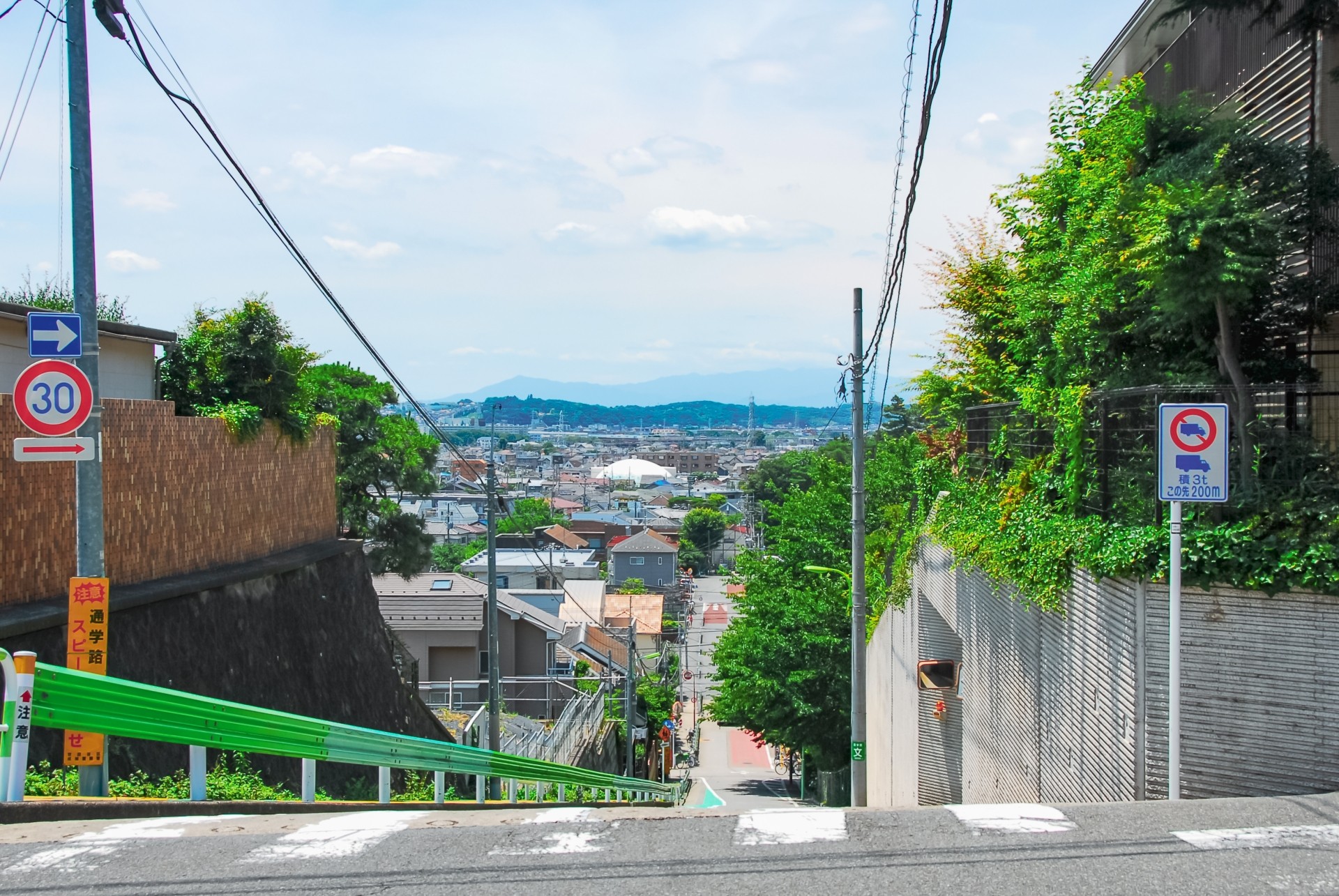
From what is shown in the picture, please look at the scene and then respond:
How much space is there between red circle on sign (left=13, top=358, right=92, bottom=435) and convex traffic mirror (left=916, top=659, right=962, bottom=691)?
11425 mm

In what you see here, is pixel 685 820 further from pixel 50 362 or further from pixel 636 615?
pixel 636 615

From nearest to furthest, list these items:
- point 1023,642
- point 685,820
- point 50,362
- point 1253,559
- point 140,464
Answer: point 685,820 < point 1253,559 < point 50,362 < point 1023,642 < point 140,464

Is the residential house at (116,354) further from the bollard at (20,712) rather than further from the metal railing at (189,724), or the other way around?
the bollard at (20,712)

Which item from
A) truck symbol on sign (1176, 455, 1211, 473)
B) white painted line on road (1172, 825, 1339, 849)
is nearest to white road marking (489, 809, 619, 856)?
white painted line on road (1172, 825, 1339, 849)

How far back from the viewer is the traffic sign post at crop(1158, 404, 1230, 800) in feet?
22.2

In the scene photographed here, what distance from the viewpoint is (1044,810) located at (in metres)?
6.50

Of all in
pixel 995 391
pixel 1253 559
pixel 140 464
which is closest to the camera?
pixel 1253 559

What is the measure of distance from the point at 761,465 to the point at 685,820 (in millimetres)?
133251

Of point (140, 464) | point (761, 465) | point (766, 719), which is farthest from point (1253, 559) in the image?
point (761, 465)

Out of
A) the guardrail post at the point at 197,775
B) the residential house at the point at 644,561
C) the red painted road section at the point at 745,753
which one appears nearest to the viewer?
the guardrail post at the point at 197,775

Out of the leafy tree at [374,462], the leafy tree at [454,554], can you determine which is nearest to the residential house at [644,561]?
the leafy tree at [454,554]

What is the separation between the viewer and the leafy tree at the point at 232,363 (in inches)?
629

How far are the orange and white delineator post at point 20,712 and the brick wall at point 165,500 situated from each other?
4.19 metres

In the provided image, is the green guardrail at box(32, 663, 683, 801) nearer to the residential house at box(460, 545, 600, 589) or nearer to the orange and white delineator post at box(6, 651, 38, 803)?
the orange and white delineator post at box(6, 651, 38, 803)
